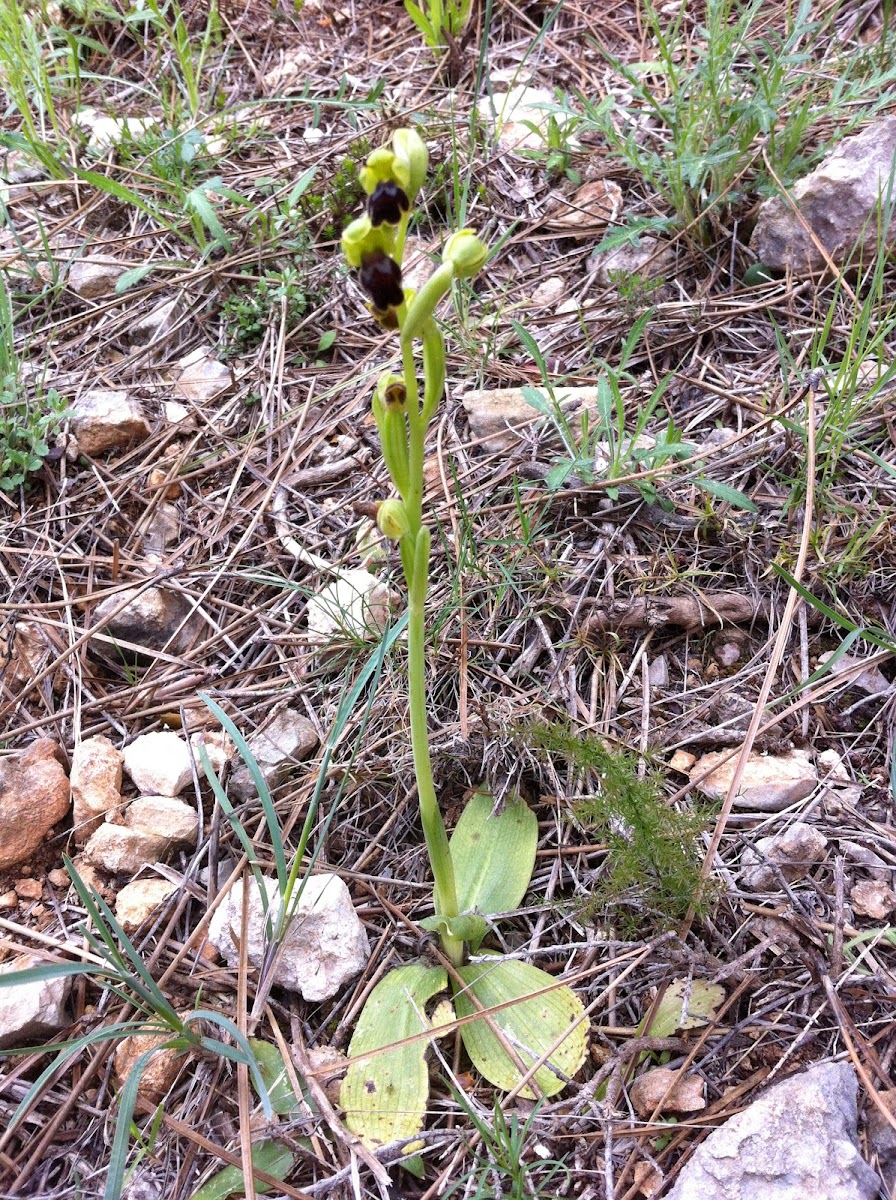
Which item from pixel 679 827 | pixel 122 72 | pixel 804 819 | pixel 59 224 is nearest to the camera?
pixel 679 827

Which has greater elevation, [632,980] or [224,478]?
[224,478]

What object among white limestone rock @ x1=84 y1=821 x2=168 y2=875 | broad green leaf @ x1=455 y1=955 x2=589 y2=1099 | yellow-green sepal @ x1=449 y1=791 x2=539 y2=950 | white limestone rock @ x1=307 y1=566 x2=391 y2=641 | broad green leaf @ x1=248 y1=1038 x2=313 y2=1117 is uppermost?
white limestone rock @ x1=307 y1=566 x2=391 y2=641

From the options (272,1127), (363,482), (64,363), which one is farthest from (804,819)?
(64,363)

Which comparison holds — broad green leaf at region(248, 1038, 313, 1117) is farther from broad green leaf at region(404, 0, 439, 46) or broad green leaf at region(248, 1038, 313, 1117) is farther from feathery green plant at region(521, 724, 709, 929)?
broad green leaf at region(404, 0, 439, 46)

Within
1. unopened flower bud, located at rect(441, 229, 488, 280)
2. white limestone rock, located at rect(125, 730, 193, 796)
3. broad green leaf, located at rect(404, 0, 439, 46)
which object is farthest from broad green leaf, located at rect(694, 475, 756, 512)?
broad green leaf, located at rect(404, 0, 439, 46)

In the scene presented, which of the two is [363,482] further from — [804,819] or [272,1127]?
[272,1127]
